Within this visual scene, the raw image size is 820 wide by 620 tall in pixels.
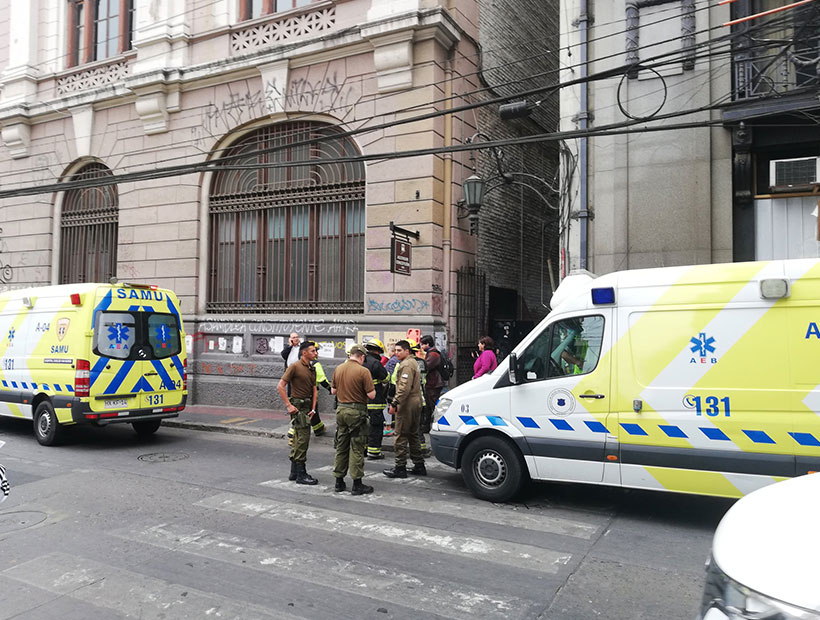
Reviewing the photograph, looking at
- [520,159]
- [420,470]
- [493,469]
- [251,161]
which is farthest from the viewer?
[520,159]

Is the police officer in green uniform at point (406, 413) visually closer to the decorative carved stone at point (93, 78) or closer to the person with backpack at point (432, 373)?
the person with backpack at point (432, 373)

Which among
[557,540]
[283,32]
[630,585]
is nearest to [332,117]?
[283,32]

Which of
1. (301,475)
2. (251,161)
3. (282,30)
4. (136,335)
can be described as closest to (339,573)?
(301,475)

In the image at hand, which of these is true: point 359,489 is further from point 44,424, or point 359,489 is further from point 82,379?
point 44,424

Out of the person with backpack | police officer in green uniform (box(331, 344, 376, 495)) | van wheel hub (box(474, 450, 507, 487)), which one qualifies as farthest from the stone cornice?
van wheel hub (box(474, 450, 507, 487))

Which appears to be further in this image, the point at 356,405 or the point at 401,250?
the point at 401,250

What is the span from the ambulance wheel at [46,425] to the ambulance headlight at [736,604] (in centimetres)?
1022

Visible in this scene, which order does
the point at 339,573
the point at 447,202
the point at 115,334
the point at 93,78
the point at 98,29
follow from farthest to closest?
the point at 98,29, the point at 93,78, the point at 447,202, the point at 115,334, the point at 339,573

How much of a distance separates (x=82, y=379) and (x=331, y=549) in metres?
6.35

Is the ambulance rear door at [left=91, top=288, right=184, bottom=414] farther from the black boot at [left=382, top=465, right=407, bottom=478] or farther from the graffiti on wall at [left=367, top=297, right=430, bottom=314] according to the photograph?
the black boot at [left=382, top=465, right=407, bottom=478]

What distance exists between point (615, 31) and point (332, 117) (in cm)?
602

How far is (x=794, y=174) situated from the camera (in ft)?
33.5

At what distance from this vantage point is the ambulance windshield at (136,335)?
9.81 metres

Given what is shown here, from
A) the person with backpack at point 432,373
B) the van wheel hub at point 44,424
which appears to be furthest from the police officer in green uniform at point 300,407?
the van wheel hub at point 44,424
